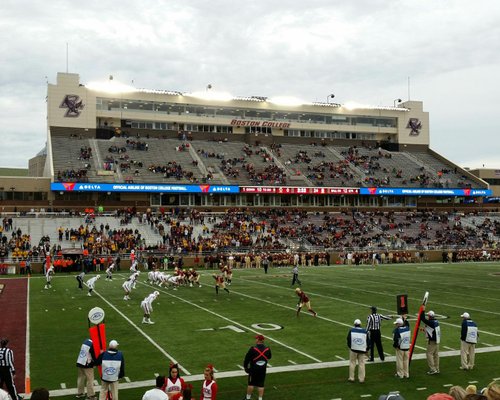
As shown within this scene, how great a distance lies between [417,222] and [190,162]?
27266mm

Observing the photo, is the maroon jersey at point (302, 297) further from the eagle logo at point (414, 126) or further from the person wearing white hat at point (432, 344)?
the eagle logo at point (414, 126)

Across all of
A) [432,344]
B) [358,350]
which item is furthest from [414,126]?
[358,350]

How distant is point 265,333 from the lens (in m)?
17.5

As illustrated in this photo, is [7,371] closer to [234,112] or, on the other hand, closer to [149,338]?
[149,338]

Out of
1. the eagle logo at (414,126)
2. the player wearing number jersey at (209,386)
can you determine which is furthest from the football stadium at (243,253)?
the eagle logo at (414,126)

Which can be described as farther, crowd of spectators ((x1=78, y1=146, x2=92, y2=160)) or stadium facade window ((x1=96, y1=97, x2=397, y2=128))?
stadium facade window ((x1=96, y1=97, x2=397, y2=128))

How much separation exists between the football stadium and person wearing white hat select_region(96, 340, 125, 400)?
1.4 inches

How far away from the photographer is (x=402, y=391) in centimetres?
1170

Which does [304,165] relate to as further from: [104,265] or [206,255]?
[104,265]

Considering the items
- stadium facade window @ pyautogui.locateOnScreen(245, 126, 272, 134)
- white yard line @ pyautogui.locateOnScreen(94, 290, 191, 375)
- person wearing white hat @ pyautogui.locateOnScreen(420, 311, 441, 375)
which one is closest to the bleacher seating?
stadium facade window @ pyautogui.locateOnScreen(245, 126, 272, 134)

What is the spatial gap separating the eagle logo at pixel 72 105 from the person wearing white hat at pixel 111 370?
6132 cm

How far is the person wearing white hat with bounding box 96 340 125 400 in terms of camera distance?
10.5 m

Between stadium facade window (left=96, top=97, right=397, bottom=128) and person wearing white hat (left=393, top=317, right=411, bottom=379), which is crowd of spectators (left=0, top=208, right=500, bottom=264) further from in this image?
person wearing white hat (left=393, top=317, right=411, bottom=379)

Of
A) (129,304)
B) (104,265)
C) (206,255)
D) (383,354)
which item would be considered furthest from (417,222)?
(383,354)
